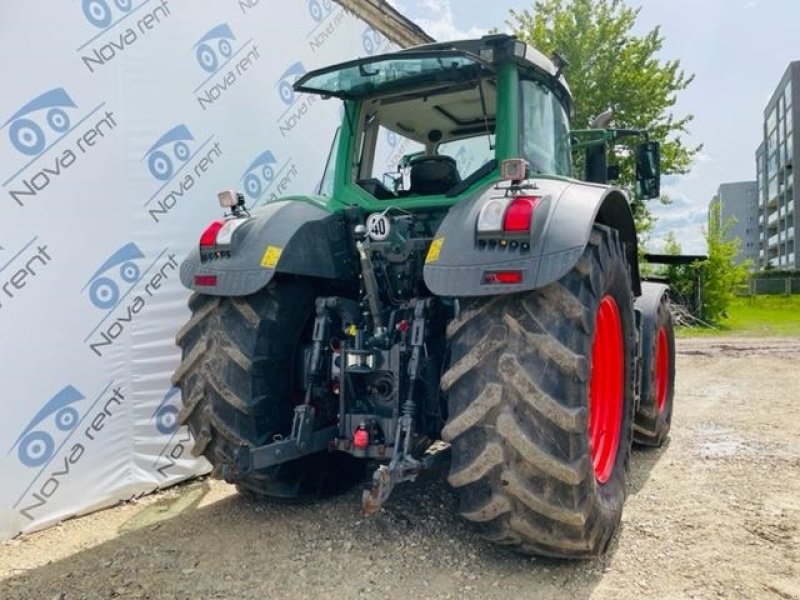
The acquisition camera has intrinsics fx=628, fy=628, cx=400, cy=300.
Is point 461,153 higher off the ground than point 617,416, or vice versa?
point 461,153

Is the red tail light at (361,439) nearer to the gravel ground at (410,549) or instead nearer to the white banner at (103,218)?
the gravel ground at (410,549)

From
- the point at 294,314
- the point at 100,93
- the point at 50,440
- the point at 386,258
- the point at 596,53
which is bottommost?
the point at 50,440

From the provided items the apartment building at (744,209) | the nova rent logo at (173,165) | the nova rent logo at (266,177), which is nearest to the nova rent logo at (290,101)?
the nova rent logo at (266,177)

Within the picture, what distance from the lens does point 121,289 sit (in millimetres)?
4109

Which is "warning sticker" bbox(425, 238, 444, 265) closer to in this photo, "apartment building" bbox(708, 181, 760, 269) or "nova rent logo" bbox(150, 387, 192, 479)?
"nova rent logo" bbox(150, 387, 192, 479)

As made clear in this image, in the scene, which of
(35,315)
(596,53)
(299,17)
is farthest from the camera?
(596,53)

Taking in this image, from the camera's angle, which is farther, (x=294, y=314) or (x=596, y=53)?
(x=596, y=53)

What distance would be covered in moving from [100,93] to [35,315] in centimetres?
146

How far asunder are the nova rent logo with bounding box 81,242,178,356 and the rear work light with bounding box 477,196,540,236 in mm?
2616

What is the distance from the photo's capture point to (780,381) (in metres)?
7.64

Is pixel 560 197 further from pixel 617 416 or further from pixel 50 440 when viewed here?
pixel 50 440

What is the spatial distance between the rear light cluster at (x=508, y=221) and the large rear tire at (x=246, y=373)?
126cm

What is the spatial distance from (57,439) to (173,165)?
1.98 meters

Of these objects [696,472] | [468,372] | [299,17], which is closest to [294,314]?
[468,372]
